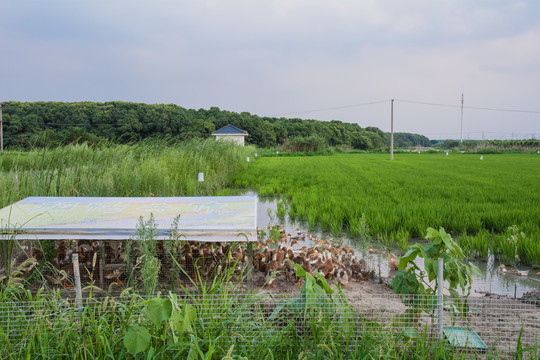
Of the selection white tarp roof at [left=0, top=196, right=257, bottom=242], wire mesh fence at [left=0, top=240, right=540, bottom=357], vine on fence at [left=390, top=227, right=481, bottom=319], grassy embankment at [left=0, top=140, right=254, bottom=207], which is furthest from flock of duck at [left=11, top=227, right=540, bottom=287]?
grassy embankment at [left=0, top=140, right=254, bottom=207]

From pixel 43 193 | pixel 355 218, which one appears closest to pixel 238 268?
pixel 355 218

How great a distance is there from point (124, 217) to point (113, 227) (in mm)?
358

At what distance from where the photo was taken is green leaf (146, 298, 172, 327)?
5.26 feet

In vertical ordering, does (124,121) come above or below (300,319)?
above

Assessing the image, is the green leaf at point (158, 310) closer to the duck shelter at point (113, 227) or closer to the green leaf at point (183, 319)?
the green leaf at point (183, 319)

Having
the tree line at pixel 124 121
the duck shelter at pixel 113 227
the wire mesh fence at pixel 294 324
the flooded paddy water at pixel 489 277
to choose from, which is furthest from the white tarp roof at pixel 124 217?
the tree line at pixel 124 121

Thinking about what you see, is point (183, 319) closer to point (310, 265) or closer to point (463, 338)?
point (463, 338)

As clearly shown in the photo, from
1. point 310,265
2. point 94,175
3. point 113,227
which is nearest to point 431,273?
point 310,265

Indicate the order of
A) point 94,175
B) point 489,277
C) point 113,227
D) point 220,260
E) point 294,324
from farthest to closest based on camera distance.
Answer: point 94,175
point 489,277
point 220,260
point 113,227
point 294,324

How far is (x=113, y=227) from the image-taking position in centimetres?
278

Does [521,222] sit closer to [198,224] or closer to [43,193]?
[198,224]

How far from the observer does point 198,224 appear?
9.36ft

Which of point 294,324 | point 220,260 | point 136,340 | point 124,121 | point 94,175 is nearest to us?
point 136,340

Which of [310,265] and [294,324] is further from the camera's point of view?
[310,265]
